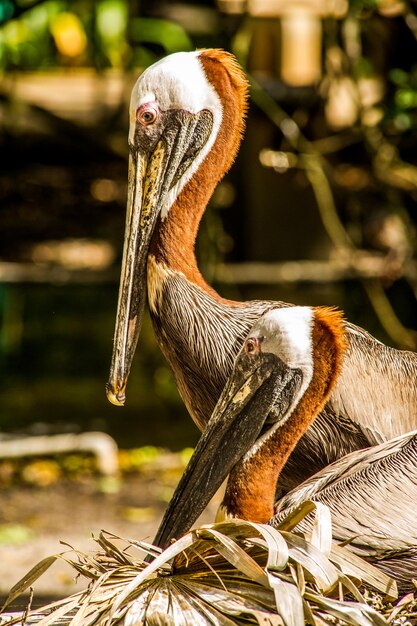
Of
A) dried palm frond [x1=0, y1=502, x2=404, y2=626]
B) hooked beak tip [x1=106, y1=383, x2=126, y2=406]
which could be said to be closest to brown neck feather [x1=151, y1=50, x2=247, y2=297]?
hooked beak tip [x1=106, y1=383, x2=126, y2=406]

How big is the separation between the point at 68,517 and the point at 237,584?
3.36 m

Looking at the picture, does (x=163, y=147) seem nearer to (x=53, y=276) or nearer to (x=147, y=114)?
(x=147, y=114)

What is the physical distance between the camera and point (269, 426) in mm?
3080

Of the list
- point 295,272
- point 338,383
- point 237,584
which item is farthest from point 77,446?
point 237,584

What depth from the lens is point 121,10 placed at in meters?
5.80

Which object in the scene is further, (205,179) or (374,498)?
(205,179)

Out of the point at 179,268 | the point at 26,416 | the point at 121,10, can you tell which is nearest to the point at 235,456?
the point at 179,268

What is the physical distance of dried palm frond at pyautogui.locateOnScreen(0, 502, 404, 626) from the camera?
91.4 inches

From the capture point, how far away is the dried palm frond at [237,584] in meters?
2.32

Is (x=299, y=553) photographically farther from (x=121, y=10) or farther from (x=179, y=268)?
(x=121, y=10)

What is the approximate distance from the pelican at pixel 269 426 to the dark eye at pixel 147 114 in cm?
73

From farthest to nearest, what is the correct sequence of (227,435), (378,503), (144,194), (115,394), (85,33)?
1. (85,33)
2. (144,194)
3. (115,394)
4. (227,435)
5. (378,503)

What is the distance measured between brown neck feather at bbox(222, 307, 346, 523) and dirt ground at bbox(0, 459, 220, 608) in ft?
5.20

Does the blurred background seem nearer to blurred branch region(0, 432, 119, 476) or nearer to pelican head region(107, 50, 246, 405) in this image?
blurred branch region(0, 432, 119, 476)
